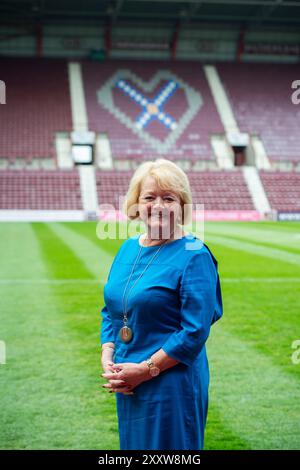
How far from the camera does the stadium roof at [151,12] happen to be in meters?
39.7

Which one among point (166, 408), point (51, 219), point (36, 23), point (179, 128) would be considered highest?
point (36, 23)

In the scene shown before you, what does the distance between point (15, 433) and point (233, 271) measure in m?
7.89

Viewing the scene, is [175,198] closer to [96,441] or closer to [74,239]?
[96,441]

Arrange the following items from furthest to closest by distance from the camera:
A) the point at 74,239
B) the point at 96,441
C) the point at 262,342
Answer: the point at 74,239 → the point at 262,342 → the point at 96,441

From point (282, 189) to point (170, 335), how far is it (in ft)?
114

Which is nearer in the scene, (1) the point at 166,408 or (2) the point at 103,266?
(1) the point at 166,408

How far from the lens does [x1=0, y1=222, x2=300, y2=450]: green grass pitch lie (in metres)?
4.21

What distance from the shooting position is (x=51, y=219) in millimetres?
31312

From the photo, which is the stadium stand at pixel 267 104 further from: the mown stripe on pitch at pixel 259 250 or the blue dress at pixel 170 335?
the blue dress at pixel 170 335

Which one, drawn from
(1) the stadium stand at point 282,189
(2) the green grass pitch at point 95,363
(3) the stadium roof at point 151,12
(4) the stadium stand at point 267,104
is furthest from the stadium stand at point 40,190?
(2) the green grass pitch at point 95,363

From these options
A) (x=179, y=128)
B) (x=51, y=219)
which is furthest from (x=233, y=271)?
(x=179, y=128)

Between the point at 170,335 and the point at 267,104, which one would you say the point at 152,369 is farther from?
the point at 267,104

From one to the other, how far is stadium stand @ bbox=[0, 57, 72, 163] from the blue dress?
117ft

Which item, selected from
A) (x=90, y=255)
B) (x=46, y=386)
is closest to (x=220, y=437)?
(x=46, y=386)
